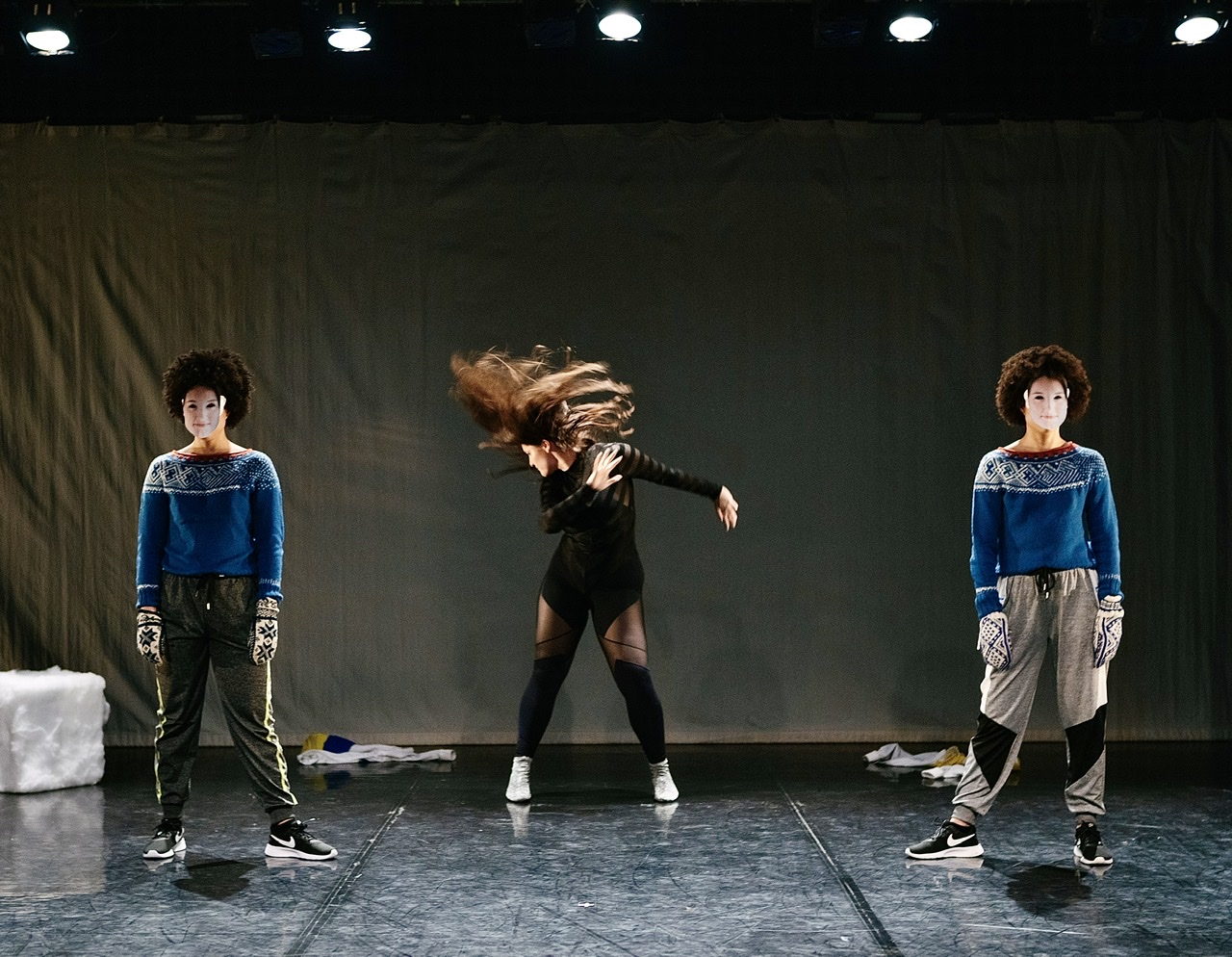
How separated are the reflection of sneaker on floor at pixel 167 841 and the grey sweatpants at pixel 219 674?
115 millimetres

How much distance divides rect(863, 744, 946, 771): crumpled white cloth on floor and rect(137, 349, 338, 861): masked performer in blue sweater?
2.49 metres

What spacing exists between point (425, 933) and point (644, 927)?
19.8 inches

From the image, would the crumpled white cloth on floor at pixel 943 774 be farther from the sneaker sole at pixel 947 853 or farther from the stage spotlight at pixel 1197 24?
the stage spotlight at pixel 1197 24

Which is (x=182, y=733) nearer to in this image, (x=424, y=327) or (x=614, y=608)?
(x=614, y=608)

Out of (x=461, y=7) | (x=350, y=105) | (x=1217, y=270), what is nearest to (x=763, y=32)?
(x=461, y=7)

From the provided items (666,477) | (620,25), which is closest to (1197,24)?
(620,25)

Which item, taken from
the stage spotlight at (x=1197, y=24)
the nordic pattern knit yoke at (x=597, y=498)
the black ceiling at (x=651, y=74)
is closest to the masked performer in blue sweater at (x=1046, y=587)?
the nordic pattern knit yoke at (x=597, y=498)

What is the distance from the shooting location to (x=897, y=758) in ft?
17.7

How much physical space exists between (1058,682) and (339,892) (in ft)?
6.43

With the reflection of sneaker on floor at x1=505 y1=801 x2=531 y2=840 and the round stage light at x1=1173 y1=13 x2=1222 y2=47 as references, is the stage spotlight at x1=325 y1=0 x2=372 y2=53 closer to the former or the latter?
the reflection of sneaker on floor at x1=505 y1=801 x2=531 y2=840

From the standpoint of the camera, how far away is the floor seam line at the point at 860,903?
2875 mm

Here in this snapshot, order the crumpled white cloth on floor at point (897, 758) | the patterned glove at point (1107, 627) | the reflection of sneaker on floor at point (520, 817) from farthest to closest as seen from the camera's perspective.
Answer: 1. the crumpled white cloth on floor at point (897, 758)
2. the reflection of sneaker on floor at point (520, 817)
3. the patterned glove at point (1107, 627)

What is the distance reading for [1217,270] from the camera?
617 centimetres

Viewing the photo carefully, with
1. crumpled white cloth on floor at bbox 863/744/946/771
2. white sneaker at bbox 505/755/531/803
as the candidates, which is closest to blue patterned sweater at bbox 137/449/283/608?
white sneaker at bbox 505/755/531/803
